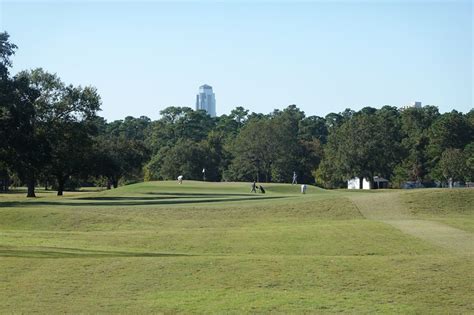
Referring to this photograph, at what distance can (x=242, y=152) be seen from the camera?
132500mm

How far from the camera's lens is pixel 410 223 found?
36.6 m

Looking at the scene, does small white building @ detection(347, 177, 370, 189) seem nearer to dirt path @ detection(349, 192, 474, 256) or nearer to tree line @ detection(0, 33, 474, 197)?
tree line @ detection(0, 33, 474, 197)

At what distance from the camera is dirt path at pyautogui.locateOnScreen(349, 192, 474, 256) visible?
27.7 meters

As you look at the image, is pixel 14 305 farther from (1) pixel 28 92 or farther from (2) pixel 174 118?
(2) pixel 174 118

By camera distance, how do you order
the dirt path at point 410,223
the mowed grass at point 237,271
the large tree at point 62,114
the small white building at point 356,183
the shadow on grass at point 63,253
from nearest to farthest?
the mowed grass at point 237,271 < the shadow on grass at point 63,253 < the dirt path at point 410,223 < the large tree at point 62,114 < the small white building at point 356,183

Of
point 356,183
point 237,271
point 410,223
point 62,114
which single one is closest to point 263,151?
point 356,183

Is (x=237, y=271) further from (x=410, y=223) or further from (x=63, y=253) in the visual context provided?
(x=410, y=223)

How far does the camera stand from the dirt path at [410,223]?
90.9 feet

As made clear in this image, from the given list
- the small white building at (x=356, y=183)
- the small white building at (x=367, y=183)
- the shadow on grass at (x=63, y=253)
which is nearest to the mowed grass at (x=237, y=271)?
the shadow on grass at (x=63, y=253)

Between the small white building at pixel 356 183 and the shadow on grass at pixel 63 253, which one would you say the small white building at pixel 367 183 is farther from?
the shadow on grass at pixel 63 253

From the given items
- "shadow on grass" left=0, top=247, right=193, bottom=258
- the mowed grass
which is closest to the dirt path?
the mowed grass

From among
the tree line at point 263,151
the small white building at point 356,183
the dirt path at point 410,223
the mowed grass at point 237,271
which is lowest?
the mowed grass at point 237,271

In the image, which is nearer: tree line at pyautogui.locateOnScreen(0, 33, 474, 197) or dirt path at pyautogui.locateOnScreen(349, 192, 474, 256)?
dirt path at pyautogui.locateOnScreen(349, 192, 474, 256)

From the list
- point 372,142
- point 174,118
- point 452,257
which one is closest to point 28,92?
point 452,257
